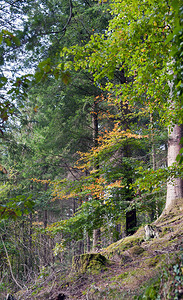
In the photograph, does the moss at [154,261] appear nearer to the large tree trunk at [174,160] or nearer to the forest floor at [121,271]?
the forest floor at [121,271]

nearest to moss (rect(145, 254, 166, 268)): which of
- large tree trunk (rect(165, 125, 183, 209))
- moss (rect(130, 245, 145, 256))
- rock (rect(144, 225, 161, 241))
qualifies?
moss (rect(130, 245, 145, 256))

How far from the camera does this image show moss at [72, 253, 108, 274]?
494cm

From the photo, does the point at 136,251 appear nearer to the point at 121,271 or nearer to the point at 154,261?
the point at 121,271

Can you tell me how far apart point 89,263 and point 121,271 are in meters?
0.82

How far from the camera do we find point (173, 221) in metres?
5.84

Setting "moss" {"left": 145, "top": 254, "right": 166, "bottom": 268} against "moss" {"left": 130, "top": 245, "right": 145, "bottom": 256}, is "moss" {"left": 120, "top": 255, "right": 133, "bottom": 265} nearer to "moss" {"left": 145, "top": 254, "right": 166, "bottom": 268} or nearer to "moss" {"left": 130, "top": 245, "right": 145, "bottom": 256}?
"moss" {"left": 130, "top": 245, "right": 145, "bottom": 256}

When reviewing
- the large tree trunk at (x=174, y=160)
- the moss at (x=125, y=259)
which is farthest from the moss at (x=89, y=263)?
the large tree trunk at (x=174, y=160)

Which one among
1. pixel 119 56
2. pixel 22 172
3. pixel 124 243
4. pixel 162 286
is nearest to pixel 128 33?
pixel 119 56

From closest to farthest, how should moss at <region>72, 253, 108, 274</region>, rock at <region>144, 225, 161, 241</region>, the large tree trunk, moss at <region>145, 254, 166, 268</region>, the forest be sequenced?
the forest
moss at <region>145, 254, 166, 268</region>
moss at <region>72, 253, 108, 274</region>
rock at <region>144, 225, 161, 241</region>
the large tree trunk

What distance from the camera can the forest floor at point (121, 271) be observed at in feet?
11.9

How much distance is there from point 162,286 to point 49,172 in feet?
46.8

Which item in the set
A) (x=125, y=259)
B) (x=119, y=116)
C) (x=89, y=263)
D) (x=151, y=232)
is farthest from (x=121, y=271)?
(x=119, y=116)

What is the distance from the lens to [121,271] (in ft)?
15.1

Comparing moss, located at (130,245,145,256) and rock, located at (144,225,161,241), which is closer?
moss, located at (130,245,145,256)
